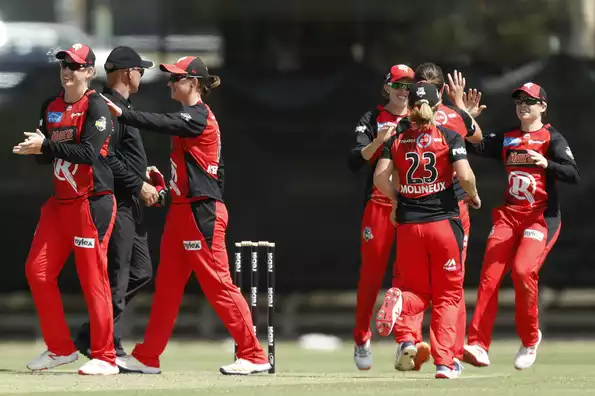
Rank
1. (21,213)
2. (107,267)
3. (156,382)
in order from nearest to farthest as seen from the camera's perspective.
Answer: (156,382)
(107,267)
(21,213)

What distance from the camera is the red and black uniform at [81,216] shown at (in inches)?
397

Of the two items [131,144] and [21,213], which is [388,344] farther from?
[131,144]

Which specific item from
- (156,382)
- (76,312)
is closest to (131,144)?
(156,382)

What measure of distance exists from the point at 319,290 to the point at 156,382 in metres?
4.63

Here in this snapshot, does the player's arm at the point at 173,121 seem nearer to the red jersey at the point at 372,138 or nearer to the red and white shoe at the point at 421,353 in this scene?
the red jersey at the point at 372,138

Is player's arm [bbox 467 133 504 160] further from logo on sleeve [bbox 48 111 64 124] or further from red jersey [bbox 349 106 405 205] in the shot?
logo on sleeve [bbox 48 111 64 124]

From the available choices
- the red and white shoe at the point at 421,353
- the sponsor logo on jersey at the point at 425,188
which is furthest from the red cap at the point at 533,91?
the red and white shoe at the point at 421,353

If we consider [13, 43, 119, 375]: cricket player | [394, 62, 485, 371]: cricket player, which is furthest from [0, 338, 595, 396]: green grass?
[13, 43, 119, 375]: cricket player

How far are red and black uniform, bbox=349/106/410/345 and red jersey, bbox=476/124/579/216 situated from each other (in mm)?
896

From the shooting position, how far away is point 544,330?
1482 cm

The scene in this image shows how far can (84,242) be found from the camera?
10.1 metres

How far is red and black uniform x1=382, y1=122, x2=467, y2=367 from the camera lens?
9.95m

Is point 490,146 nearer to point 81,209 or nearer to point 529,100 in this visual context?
point 529,100

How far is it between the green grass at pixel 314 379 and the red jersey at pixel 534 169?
3.87 ft
